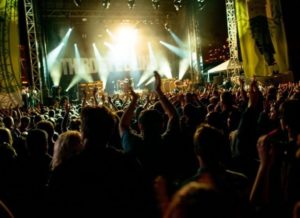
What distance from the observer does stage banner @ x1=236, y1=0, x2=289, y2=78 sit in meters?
15.2

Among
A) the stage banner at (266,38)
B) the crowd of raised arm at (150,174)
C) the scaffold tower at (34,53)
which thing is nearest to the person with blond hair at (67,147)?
the crowd of raised arm at (150,174)

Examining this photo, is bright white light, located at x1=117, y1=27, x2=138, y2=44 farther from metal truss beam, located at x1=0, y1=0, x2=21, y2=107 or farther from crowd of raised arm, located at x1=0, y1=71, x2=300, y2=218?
crowd of raised arm, located at x1=0, y1=71, x2=300, y2=218

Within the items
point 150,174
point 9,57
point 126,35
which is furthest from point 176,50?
point 150,174

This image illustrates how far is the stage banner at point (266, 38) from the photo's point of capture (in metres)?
15.2

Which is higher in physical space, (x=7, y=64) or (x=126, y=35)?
(x=126, y=35)

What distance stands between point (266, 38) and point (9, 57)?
937 cm

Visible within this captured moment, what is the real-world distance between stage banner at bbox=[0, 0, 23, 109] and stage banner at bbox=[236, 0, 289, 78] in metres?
8.67

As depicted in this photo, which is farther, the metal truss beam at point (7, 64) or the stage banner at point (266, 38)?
the stage banner at point (266, 38)

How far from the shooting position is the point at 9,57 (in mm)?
13039

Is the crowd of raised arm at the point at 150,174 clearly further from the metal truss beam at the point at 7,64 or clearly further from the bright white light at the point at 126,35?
the bright white light at the point at 126,35

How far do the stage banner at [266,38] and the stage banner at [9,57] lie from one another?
8666 mm

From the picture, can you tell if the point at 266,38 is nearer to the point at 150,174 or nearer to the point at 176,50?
the point at 176,50

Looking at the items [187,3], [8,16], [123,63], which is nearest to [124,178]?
[8,16]

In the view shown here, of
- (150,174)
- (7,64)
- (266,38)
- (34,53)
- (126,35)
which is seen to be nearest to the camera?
(150,174)
